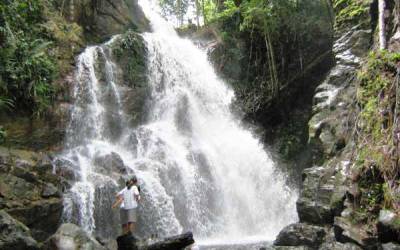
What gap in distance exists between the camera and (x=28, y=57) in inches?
480

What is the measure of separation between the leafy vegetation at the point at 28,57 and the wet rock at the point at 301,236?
26.8ft

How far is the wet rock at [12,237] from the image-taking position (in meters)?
6.23

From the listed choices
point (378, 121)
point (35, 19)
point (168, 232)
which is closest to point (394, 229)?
point (378, 121)

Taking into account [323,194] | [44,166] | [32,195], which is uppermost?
[44,166]

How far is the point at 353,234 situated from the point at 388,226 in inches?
34.4

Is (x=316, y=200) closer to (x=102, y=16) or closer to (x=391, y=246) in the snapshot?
(x=391, y=246)

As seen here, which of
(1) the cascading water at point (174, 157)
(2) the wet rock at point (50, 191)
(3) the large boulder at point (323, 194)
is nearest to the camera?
(3) the large boulder at point (323, 194)

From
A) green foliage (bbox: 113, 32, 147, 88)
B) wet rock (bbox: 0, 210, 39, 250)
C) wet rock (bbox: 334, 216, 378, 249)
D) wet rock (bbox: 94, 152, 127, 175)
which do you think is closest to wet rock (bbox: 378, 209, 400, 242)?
wet rock (bbox: 334, 216, 378, 249)

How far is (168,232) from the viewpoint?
10.6 m

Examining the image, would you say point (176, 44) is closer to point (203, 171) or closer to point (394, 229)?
point (203, 171)

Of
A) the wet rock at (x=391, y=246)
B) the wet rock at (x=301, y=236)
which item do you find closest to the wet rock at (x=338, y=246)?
the wet rock at (x=301, y=236)

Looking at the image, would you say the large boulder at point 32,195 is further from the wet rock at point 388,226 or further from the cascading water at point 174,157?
the wet rock at point 388,226

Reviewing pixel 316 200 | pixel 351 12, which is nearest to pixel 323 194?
pixel 316 200

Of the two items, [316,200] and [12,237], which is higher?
[12,237]
